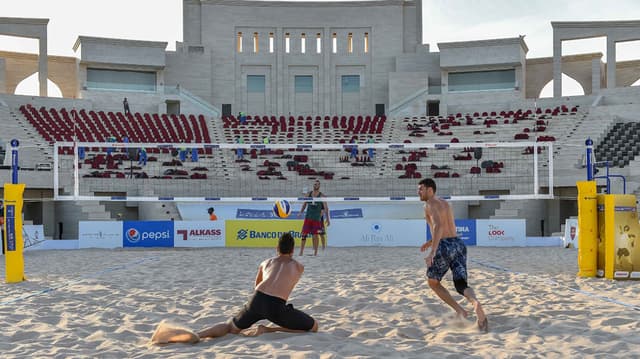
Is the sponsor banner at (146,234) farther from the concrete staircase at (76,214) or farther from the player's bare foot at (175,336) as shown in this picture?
the player's bare foot at (175,336)

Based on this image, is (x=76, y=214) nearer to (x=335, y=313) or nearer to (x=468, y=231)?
(x=468, y=231)

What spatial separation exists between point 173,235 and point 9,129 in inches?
565

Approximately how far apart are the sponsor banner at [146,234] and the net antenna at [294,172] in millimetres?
2953

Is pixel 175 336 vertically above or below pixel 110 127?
below

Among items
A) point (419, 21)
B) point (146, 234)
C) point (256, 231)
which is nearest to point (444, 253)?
point (256, 231)

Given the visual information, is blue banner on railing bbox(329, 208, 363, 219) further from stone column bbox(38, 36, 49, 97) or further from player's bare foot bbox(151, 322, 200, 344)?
stone column bbox(38, 36, 49, 97)

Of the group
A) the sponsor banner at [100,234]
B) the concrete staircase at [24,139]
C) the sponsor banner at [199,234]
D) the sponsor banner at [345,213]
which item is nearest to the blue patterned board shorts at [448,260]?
the sponsor banner at [199,234]

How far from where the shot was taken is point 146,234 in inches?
658

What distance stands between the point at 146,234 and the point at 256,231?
2900 millimetres

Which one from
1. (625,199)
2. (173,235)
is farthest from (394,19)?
(625,199)

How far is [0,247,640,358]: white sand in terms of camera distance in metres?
4.71

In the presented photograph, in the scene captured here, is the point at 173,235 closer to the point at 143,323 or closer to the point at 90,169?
the point at 90,169

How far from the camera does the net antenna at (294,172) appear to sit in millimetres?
20922

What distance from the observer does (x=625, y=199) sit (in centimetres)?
884
